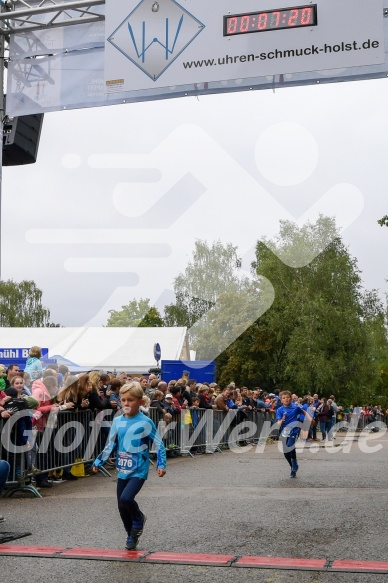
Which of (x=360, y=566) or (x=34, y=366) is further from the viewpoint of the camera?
(x=34, y=366)

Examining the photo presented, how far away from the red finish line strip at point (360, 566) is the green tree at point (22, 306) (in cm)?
9001

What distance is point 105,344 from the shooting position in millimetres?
36500

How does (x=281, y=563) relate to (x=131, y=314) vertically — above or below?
below

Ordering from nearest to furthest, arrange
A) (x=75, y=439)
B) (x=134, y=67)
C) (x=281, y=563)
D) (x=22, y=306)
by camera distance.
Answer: (x=281, y=563)
(x=134, y=67)
(x=75, y=439)
(x=22, y=306)

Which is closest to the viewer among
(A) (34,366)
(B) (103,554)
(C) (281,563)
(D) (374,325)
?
(C) (281,563)

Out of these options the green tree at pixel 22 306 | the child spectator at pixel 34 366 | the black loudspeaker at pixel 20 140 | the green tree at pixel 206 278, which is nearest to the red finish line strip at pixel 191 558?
the black loudspeaker at pixel 20 140

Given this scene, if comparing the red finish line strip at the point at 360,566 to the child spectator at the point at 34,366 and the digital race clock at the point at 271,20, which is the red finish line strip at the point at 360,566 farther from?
the child spectator at the point at 34,366

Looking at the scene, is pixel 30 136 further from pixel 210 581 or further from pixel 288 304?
pixel 288 304

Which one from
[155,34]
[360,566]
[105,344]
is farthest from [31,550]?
[105,344]

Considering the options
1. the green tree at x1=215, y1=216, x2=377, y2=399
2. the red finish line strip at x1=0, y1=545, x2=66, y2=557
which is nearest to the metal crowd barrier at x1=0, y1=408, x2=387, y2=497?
the red finish line strip at x1=0, y1=545, x2=66, y2=557

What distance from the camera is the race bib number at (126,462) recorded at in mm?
7516

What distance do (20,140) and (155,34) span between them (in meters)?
2.72

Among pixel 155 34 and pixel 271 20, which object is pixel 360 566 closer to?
pixel 271 20

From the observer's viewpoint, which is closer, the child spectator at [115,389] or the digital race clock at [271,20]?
the digital race clock at [271,20]
